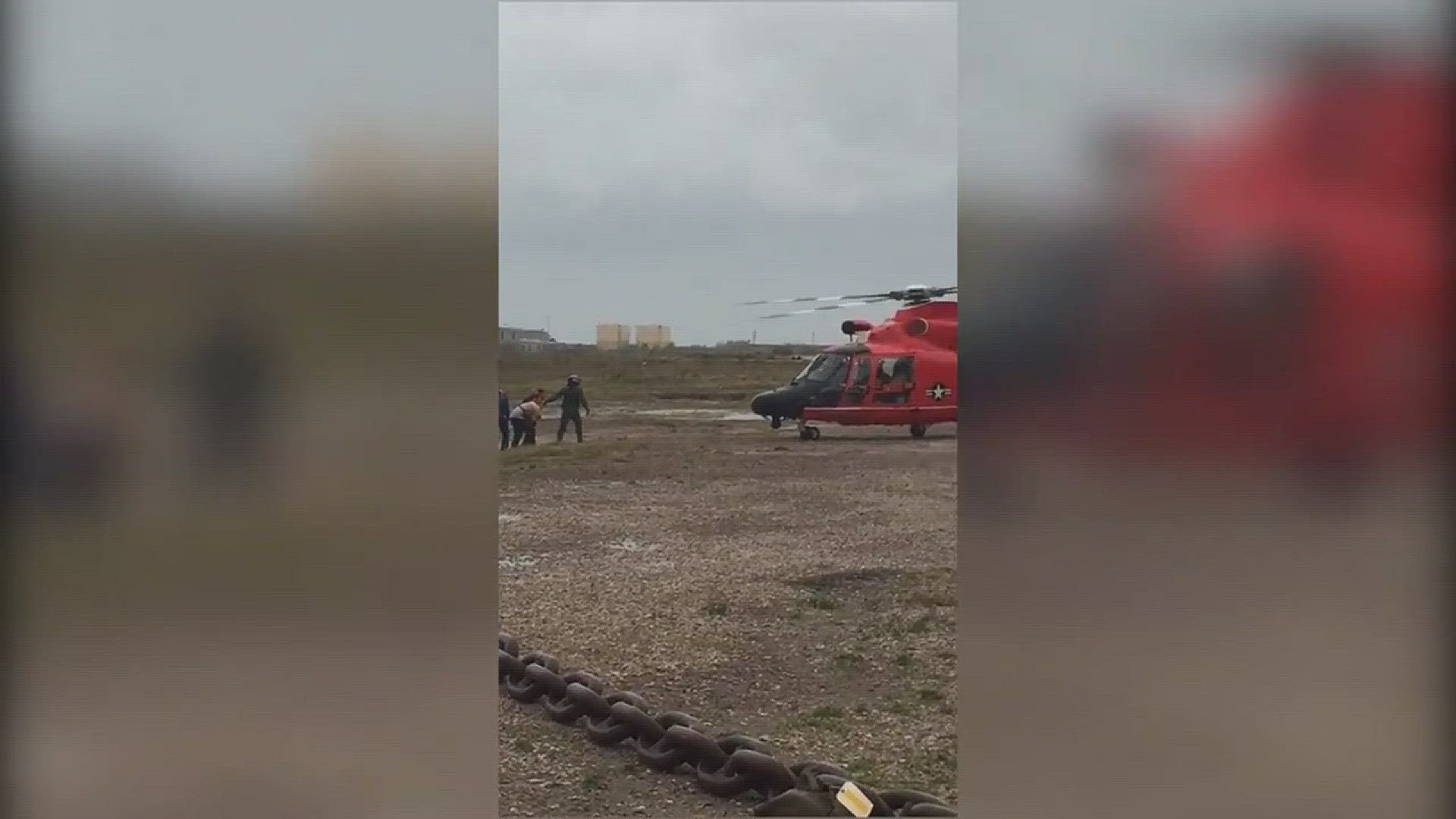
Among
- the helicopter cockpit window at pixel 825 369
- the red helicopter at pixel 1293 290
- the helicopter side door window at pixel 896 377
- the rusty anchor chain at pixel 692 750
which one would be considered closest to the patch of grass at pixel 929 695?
the rusty anchor chain at pixel 692 750

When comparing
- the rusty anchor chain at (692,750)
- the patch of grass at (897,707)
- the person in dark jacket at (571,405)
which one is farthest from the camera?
the person in dark jacket at (571,405)

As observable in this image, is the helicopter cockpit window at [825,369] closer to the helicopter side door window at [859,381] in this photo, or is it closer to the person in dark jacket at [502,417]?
the helicopter side door window at [859,381]

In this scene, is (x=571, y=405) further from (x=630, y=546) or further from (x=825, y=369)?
(x=630, y=546)

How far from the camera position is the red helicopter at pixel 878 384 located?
33.5 feet

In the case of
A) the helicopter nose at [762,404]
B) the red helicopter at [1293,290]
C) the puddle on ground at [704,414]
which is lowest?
the puddle on ground at [704,414]

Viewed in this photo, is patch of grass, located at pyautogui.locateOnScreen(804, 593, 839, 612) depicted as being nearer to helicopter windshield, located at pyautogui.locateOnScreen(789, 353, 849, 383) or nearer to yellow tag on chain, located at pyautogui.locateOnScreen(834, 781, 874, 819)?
yellow tag on chain, located at pyautogui.locateOnScreen(834, 781, 874, 819)

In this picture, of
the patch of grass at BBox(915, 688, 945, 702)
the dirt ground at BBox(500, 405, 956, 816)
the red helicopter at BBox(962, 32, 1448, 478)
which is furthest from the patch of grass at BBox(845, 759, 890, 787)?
the red helicopter at BBox(962, 32, 1448, 478)

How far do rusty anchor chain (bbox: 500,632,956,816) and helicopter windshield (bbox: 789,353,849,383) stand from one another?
7864 millimetres

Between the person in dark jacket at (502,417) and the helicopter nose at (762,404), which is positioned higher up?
the person in dark jacket at (502,417)

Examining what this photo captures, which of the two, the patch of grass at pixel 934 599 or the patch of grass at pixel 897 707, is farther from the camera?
the patch of grass at pixel 934 599

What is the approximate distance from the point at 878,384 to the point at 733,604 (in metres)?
5.84

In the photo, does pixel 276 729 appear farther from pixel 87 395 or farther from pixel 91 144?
pixel 91 144

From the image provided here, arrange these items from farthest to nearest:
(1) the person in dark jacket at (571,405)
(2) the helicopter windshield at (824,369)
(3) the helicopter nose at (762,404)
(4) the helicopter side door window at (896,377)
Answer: (3) the helicopter nose at (762,404)
(2) the helicopter windshield at (824,369)
(4) the helicopter side door window at (896,377)
(1) the person in dark jacket at (571,405)

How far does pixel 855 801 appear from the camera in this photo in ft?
5.49
